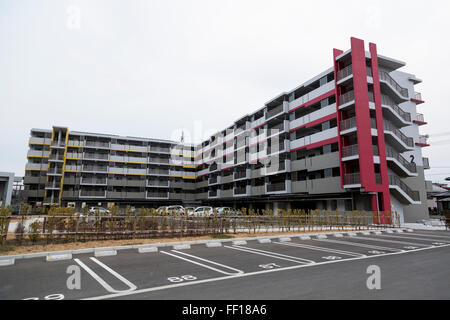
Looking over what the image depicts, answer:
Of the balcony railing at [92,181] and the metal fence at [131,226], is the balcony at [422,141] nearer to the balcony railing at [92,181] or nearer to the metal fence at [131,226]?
the metal fence at [131,226]

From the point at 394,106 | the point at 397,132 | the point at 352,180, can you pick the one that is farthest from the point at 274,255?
the point at 394,106

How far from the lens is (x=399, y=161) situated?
27.7 meters

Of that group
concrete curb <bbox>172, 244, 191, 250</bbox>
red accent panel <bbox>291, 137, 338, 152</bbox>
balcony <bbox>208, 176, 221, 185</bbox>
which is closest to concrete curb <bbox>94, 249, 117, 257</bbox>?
concrete curb <bbox>172, 244, 191, 250</bbox>

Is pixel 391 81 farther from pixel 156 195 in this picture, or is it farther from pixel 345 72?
pixel 156 195

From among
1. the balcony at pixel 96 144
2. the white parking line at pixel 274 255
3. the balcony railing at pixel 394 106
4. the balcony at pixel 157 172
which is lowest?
the white parking line at pixel 274 255

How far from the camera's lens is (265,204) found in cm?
4225

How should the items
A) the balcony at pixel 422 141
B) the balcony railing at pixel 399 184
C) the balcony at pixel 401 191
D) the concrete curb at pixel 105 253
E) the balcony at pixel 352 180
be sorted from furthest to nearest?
1. the balcony at pixel 422 141
2. the balcony railing at pixel 399 184
3. the balcony at pixel 401 191
4. the balcony at pixel 352 180
5. the concrete curb at pixel 105 253

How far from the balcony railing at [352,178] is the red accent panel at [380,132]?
2415 millimetres

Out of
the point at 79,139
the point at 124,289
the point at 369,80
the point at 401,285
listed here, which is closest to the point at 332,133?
the point at 369,80

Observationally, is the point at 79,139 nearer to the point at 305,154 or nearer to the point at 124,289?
the point at 305,154

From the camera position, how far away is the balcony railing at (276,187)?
109 ft

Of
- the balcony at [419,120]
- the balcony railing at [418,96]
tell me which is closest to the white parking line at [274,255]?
the balcony at [419,120]

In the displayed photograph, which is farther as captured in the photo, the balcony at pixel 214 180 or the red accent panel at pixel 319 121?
the balcony at pixel 214 180
